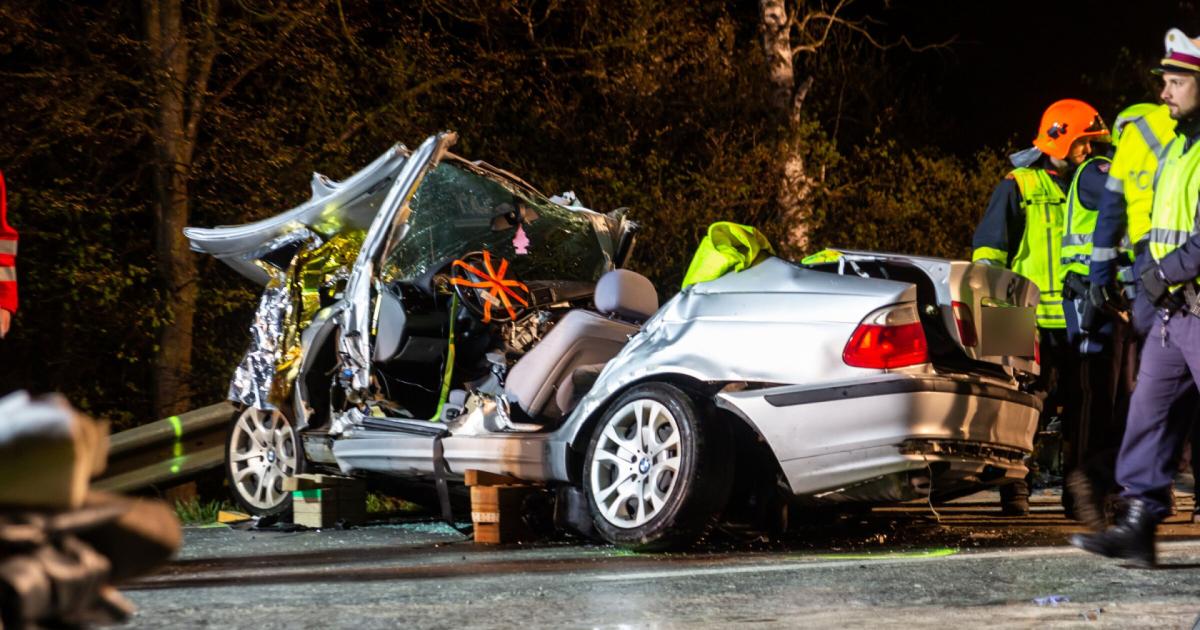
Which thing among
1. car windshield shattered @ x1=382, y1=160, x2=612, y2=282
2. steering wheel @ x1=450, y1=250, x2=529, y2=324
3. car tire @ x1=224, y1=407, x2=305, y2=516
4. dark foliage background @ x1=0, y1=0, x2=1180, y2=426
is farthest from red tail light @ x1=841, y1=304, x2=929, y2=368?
dark foliage background @ x1=0, y1=0, x2=1180, y2=426

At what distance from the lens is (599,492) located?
21.9ft

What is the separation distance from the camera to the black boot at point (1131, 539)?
5484mm

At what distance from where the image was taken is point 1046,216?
8.24 metres

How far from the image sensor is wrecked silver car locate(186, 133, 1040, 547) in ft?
20.2

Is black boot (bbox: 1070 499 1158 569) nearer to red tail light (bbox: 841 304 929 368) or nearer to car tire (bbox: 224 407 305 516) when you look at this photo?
red tail light (bbox: 841 304 929 368)

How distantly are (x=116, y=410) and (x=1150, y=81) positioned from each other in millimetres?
12615

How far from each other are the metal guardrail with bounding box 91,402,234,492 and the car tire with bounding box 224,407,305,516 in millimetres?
512

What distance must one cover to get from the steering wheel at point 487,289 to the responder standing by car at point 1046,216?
2.52 meters

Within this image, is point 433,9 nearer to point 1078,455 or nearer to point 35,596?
point 1078,455

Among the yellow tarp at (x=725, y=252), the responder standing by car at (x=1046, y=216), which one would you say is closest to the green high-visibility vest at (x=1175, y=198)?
the yellow tarp at (x=725, y=252)

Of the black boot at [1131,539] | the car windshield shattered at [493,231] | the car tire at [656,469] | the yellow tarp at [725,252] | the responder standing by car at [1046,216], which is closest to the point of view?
the black boot at [1131,539]

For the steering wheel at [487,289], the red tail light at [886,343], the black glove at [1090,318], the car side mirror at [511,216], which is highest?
the car side mirror at [511,216]

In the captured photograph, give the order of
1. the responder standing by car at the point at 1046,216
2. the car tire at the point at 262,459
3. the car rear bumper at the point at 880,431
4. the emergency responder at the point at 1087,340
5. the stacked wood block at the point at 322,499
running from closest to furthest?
the car rear bumper at the point at 880,431
the emergency responder at the point at 1087,340
the responder standing by car at the point at 1046,216
the stacked wood block at the point at 322,499
the car tire at the point at 262,459

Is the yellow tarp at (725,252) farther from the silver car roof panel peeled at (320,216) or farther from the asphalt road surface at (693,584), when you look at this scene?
the silver car roof panel peeled at (320,216)
